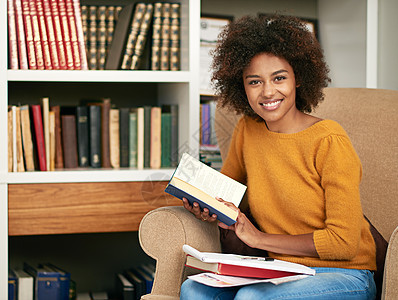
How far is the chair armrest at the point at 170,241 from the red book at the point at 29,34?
84cm

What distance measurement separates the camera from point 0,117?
1.83 meters

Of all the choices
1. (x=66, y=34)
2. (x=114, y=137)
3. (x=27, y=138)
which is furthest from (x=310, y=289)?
(x=66, y=34)

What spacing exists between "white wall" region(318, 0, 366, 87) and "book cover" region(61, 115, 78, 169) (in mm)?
1198

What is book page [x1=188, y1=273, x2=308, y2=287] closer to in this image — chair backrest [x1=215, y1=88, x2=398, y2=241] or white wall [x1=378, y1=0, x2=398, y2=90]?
chair backrest [x1=215, y1=88, x2=398, y2=241]

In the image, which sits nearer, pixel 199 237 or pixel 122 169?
pixel 199 237

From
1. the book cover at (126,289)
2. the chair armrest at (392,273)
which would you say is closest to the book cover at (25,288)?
the book cover at (126,289)

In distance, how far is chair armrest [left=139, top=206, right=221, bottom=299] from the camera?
4.51ft

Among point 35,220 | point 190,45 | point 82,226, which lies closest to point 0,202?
point 35,220

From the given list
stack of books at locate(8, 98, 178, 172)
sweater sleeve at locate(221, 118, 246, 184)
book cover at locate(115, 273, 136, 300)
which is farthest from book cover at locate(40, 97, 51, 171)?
sweater sleeve at locate(221, 118, 246, 184)

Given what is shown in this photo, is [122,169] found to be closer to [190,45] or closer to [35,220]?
[35,220]

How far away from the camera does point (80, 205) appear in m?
1.90

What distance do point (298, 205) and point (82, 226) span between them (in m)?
0.90

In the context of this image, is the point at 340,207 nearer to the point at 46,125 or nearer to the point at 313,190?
the point at 313,190

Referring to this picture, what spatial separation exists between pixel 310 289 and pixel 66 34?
1318 millimetres
